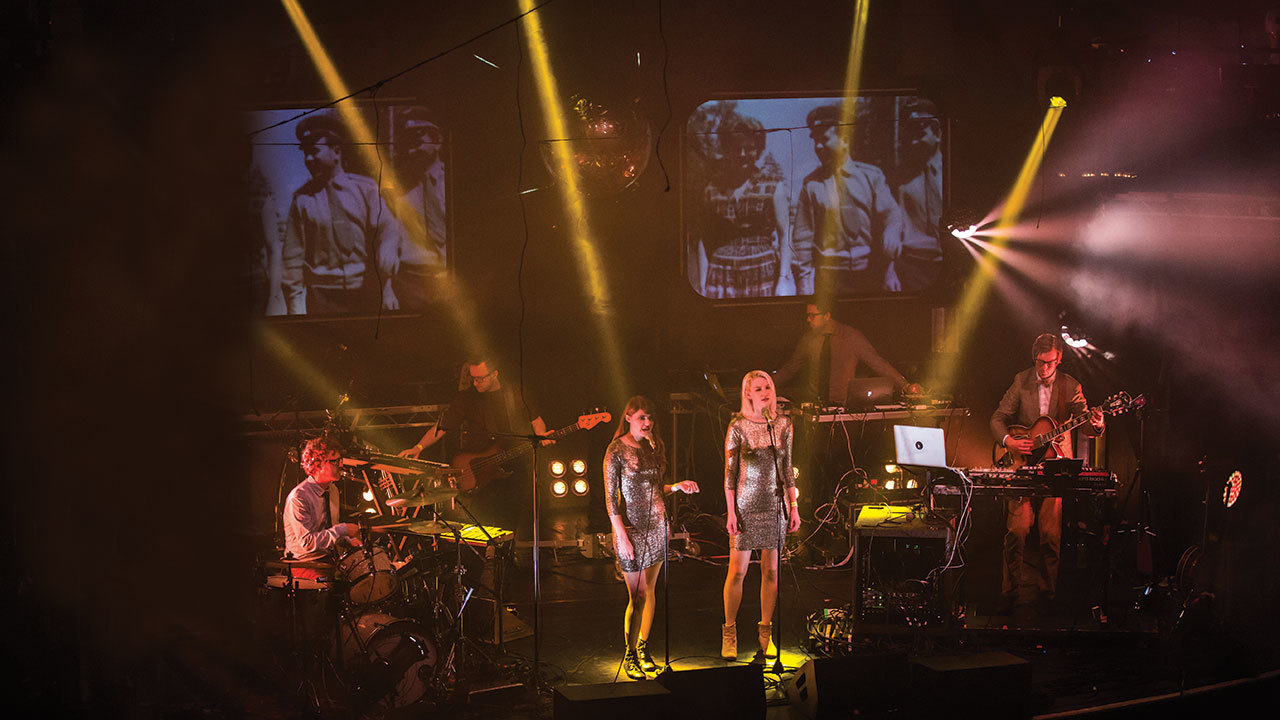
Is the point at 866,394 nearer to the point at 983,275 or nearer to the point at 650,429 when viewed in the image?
the point at 983,275

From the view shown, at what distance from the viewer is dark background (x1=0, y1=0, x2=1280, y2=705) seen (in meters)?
7.07

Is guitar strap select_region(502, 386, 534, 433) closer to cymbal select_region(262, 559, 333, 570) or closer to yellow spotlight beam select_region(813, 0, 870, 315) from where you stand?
cymbal select_region(262, 559, 333, 570)

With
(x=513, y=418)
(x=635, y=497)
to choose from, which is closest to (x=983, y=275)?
(x=513, y=418)

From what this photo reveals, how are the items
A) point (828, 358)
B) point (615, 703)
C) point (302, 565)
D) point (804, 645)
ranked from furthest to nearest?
point (828, 358)
point (804, 645)
point (302, 565)
point (615, 703)

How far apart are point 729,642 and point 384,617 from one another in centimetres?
225

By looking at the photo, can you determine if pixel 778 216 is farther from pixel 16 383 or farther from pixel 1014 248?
pixel 16 383

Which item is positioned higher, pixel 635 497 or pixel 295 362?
pixel 295 362

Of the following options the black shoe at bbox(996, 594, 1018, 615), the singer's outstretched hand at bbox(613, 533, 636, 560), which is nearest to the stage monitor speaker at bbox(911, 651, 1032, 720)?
the singer's outstretched hand at bbox(613, 533, 636, 560)

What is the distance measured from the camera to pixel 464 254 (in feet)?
37.0

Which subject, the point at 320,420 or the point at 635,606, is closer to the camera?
the point at 635,606

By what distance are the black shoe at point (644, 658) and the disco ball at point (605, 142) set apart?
4509mm

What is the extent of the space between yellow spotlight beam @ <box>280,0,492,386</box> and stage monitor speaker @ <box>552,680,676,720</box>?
6.02 meters

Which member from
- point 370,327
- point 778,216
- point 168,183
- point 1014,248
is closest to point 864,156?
point 778,216

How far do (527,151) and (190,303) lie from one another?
13.2 ft
